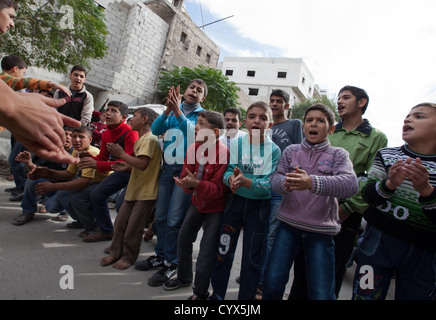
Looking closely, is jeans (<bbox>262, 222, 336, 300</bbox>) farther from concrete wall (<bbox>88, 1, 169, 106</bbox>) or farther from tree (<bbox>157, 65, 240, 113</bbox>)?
concrete wall (<bbox>88, 1, 169, 106</bbox>)

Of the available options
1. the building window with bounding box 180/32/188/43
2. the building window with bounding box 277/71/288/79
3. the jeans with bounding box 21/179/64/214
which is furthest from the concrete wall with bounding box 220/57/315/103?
the jeans with bounding box 21/179/64/214

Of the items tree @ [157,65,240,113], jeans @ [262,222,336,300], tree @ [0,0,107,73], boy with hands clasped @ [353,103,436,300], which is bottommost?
jeans @ [262,222,336,300]

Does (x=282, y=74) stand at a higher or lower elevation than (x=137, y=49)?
higher

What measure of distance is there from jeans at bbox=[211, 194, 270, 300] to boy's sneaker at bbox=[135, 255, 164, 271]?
84 centimetres

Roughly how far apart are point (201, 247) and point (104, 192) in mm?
1512

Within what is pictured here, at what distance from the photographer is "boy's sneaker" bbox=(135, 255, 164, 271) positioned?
97.3 inches

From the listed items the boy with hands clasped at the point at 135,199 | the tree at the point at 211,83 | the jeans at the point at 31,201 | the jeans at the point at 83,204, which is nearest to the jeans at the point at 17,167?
the jeans at the point at 31,201

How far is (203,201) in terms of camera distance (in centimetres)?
203

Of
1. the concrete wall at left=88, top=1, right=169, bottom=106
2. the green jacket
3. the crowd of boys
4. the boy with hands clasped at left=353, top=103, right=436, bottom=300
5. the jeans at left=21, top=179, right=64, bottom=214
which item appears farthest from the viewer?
the concrete wall at left=88, top=1, right=169, bottom=106

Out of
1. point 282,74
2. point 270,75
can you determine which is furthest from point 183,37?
point 282,74

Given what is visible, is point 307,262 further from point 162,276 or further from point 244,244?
point 162,276

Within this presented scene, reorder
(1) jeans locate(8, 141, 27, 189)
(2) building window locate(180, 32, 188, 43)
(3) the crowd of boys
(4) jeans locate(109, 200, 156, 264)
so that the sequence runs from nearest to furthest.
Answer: (3) the crowd of boys < (4) jeans locate(109, 200, 156, 264) < (1) jeans locate(8, 141, 27, 189) < (2) building window locate(180, 32, 188, 43)

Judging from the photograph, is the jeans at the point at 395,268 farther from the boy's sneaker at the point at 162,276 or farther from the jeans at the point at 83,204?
the jeans at the point at 83,204
